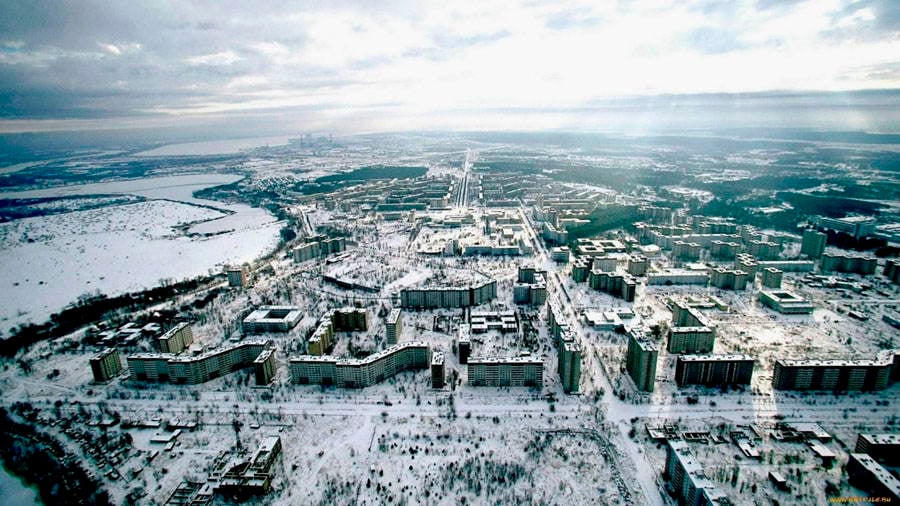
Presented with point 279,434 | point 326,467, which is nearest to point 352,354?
point 279,434

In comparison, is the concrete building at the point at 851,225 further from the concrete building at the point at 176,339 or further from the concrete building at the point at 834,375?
the concrete building at the point at 176,339

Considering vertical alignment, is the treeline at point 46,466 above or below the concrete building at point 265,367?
below

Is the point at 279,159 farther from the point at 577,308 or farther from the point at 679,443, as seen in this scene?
the point at 679,443

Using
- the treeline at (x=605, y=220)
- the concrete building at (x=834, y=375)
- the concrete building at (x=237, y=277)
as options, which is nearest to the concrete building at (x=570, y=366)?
the concrete building at (x=834, y=375)

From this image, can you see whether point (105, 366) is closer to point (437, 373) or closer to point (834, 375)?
point (437, 373)

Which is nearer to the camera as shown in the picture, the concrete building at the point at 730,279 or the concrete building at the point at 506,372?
the concrete building at the point at 506,372

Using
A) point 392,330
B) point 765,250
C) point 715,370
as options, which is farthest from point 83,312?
point 765,250

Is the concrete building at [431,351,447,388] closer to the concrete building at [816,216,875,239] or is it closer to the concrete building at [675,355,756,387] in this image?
the concrete building at [675,355,756,387]

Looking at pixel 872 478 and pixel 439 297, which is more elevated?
pixel 439 297
